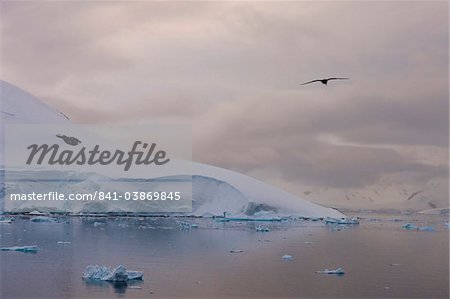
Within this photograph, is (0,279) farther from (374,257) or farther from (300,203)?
(300,203)

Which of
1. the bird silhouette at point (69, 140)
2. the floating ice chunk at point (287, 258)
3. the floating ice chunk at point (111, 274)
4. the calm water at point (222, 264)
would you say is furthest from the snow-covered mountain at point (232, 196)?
the floating ice chunk at point (111, 274)

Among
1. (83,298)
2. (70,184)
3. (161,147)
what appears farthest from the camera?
(161,147)

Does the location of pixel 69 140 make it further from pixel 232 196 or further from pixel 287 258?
pixel 287 258

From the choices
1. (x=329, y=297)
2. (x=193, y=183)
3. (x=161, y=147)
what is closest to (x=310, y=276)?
(x=329, y=297)

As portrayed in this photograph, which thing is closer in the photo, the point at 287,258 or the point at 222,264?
the point at 222,264

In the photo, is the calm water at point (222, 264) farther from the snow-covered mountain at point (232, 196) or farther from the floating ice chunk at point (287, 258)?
the snow-covered mountain at point (232, 196)

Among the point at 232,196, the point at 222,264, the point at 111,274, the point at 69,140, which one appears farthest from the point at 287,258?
the point at 69,140
